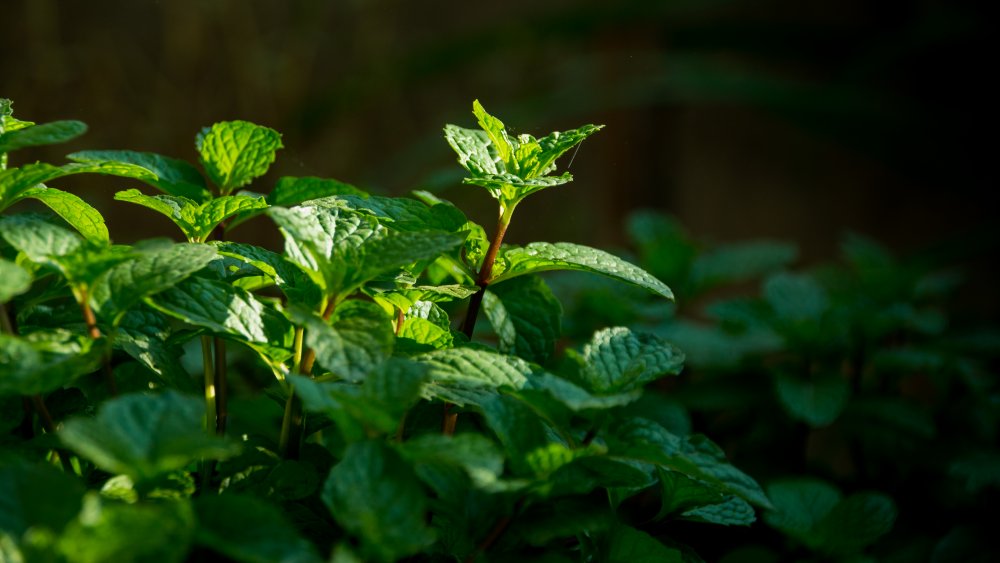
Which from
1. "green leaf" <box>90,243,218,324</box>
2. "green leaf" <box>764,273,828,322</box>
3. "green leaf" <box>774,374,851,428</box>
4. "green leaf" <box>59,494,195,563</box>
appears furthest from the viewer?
"green leaf" <box>764,273,828,322</box>

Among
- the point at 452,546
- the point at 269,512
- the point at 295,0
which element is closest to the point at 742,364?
the point at 452,546

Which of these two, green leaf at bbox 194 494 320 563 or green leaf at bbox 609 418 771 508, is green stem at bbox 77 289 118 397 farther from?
green leaf at bbox 609 418 771 508

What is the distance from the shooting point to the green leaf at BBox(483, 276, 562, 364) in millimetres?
578

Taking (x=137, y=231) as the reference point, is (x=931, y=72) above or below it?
above

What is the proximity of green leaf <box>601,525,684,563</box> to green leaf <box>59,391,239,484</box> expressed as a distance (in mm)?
222

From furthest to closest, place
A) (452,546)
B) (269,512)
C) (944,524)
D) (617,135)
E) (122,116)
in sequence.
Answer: (122,116) → (617,135) → (944,524) → (452,546) → (269,512)

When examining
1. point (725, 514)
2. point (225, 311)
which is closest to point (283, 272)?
point (225, 311)

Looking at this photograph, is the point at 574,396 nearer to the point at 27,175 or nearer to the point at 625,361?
the point at 625,361

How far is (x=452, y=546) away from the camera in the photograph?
456 millimetres

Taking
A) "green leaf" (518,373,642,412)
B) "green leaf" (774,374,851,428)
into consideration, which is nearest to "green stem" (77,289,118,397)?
"green leaf" (518,373,642,412)

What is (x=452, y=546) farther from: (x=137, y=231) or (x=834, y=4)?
(x=834, y=4)


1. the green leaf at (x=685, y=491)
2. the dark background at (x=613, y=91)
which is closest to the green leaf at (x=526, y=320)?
the green leaf at (x=685, y=491)

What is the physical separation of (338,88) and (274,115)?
24 cm

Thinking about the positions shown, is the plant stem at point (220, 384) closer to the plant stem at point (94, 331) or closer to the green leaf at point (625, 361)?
the plant stem at point (94, 331)
